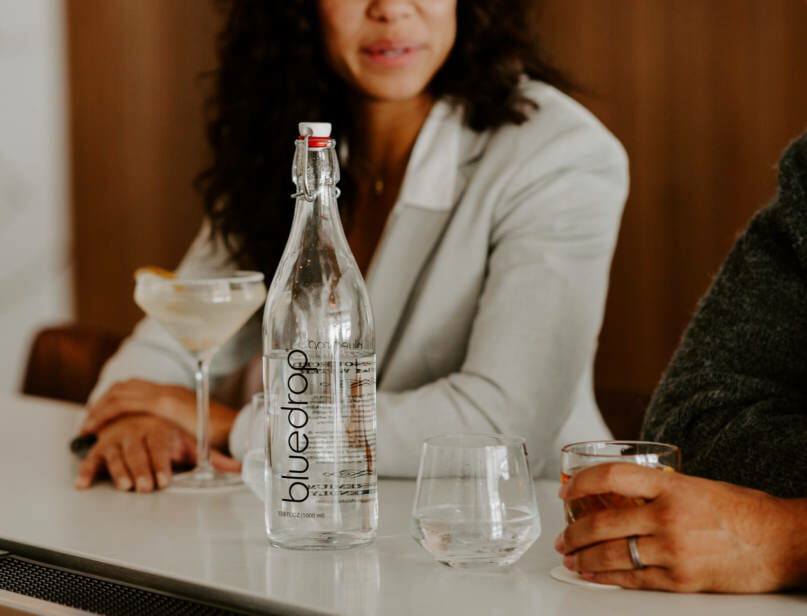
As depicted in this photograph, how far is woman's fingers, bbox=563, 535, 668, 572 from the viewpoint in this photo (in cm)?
78

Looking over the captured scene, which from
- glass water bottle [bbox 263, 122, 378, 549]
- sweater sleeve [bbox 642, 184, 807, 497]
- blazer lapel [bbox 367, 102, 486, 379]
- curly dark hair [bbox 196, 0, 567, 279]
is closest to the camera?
glass water bottle [bbox 263, 122, 378, 549]

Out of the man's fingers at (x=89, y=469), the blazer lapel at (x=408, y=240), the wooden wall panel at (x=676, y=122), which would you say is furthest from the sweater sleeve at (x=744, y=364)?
the wooden wall panel at (x=676, y=122)

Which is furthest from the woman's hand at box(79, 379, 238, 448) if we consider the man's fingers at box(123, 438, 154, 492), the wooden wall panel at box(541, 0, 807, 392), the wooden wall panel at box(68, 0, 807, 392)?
the wooden wall panel at box(541, 0, 807, 392)

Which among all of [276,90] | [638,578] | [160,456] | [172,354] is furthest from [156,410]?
[638,578]

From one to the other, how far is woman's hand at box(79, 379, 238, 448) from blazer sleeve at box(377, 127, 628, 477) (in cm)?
22

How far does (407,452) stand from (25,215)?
345 cm

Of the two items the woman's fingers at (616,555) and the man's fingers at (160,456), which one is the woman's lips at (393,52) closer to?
the man's fingers at (160,456)

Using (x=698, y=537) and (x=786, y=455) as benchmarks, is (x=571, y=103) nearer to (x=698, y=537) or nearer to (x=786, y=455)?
(x=786, y=455)

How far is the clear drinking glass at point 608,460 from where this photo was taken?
2.67 feet

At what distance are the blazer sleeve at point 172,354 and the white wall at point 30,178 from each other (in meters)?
2.55

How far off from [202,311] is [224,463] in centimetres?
18

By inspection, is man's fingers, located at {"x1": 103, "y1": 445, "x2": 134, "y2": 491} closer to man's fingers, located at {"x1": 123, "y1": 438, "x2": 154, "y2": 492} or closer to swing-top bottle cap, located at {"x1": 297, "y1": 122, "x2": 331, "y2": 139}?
man's fingers, located at {"x1": 123, "y1": 438, "x2": 154, "y2": 492}

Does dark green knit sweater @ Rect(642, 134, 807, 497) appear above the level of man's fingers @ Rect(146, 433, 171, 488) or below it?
above

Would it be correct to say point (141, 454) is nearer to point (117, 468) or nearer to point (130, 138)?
point (117, 468)
